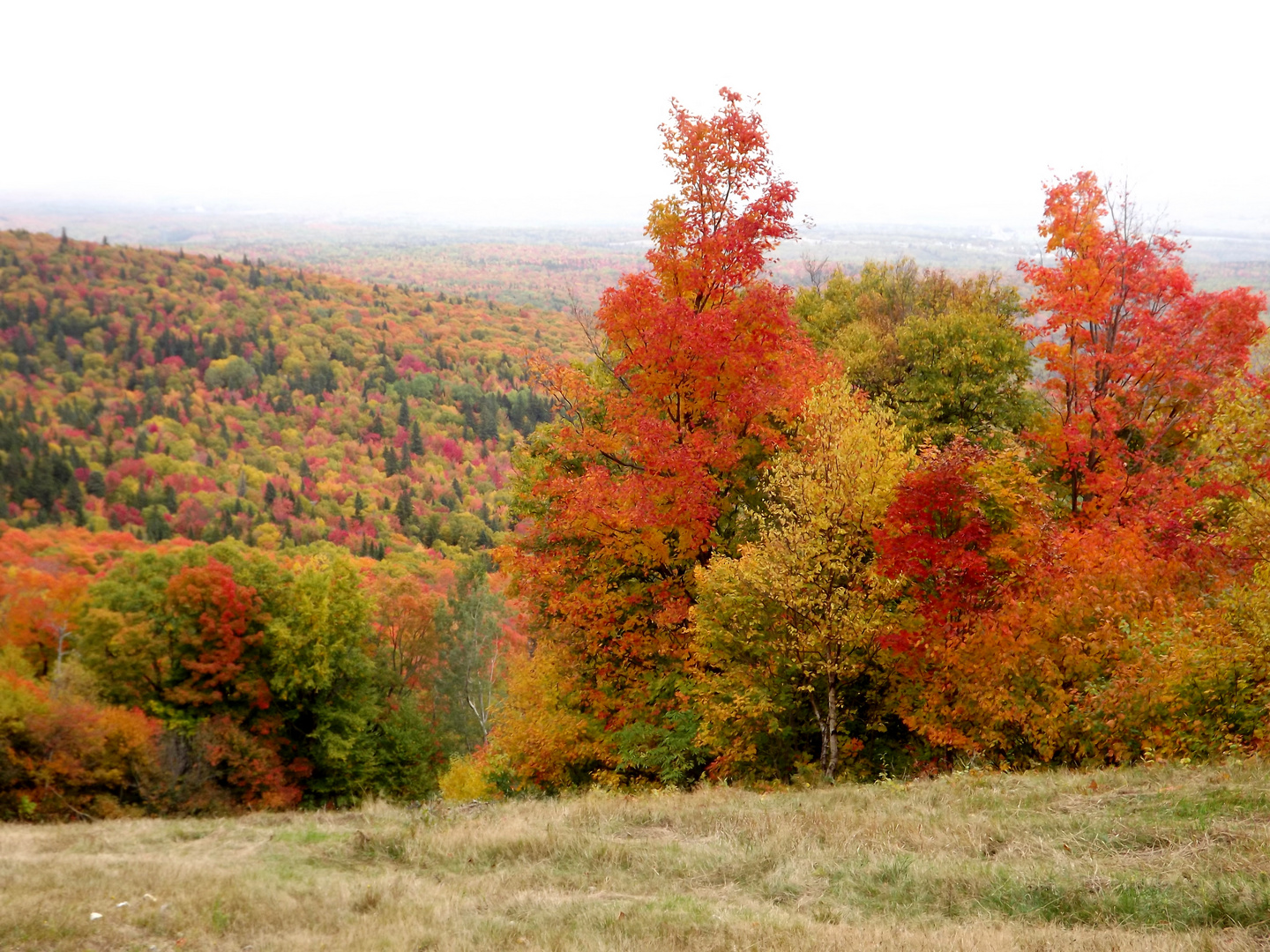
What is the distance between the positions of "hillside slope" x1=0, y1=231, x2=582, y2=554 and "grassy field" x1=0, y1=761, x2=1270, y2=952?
83.7 m

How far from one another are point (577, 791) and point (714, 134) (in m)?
15.3

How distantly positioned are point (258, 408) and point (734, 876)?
159m

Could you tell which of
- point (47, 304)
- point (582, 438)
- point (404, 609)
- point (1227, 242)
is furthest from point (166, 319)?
point (1227, 242)

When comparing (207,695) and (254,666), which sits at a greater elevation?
(254,666)

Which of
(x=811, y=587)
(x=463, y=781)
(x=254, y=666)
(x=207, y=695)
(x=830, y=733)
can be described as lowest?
(x=463, y=781)

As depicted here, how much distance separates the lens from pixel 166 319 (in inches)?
7215

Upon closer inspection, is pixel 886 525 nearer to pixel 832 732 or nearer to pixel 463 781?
pixel 832 732

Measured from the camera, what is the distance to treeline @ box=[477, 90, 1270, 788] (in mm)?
14516

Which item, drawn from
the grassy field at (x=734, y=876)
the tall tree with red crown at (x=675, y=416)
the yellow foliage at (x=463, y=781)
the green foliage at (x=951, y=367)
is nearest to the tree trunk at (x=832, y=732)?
the grassy field at (x=734, y=876)

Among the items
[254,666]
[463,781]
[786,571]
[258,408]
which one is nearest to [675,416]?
[786,571]

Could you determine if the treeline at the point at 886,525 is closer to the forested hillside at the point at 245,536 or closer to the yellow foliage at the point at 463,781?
the forested hillside at the point at 245,536

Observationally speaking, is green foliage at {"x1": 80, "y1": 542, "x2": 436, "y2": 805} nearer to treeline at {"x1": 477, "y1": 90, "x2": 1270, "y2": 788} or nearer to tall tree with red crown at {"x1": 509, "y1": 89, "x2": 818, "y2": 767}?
treeline at {"x1": 477, "y1": 90, "x2": 1270, "y2": 788}

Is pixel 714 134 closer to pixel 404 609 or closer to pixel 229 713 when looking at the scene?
pixel 229 713

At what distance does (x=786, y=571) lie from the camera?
1520cm
